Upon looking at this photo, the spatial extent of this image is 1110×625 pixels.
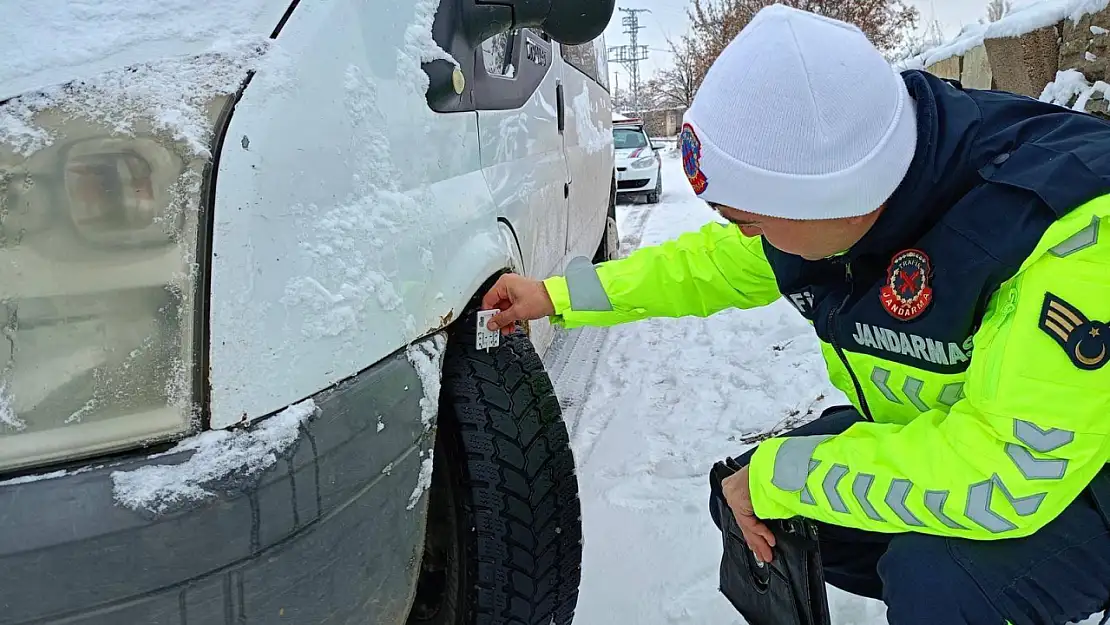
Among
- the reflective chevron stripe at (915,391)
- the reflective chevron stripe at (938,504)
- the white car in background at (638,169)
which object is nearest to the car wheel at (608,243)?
the reflective chevron stripe at (915,391)

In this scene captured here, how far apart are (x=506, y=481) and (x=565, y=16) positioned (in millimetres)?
932

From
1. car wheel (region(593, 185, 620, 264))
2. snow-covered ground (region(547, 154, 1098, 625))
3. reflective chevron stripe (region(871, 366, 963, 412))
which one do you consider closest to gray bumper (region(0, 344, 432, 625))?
reflective chevron stripe (region(871, 366, 963, 412))

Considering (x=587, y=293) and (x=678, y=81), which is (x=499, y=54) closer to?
(x=587, y=293)

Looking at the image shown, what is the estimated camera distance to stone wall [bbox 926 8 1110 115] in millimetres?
3945

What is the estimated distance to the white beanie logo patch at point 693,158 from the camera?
3.93ft

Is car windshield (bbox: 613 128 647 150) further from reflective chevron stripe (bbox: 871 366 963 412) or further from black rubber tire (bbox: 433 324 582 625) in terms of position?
reflective chevron stripe (bbox: 871 366 963 412)

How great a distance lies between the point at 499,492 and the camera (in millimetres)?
1498

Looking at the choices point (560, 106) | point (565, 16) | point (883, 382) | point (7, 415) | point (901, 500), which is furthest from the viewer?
point (560, 106)

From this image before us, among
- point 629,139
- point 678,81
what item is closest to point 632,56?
point 678,81

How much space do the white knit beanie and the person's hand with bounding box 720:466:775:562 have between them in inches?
20.7

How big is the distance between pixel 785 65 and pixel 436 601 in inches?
48.1

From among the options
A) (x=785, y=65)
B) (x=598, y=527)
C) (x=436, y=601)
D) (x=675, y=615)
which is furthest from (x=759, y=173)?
(x=598, y=527)

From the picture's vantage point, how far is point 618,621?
201 cm

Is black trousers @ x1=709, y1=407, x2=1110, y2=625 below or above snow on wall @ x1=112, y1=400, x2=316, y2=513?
below
